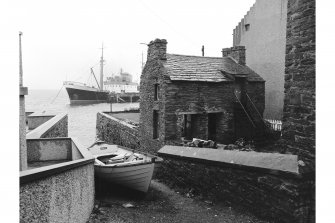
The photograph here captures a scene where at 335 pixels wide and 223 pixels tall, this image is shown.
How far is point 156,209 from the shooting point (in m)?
6.82

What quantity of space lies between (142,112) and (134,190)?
30.4 ft

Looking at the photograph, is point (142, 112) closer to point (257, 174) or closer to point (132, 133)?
point (132, 133)

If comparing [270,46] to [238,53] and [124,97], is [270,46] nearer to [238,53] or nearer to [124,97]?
[238,53]

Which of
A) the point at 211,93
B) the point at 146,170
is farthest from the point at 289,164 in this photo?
the point at 211,93

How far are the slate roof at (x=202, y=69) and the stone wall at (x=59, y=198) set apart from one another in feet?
29.5

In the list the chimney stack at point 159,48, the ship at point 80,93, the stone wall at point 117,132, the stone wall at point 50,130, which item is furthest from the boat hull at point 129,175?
the ship at point 80,93

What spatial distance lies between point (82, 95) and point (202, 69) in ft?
234

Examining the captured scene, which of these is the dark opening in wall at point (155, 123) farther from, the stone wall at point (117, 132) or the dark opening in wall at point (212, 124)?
the dark opening in wall at point (212, 124)

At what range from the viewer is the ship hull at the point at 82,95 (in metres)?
81.2

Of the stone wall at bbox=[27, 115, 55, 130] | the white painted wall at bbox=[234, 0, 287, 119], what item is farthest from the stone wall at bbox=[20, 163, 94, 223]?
the white painted wall at bbox=[234, 0, 287, 119]

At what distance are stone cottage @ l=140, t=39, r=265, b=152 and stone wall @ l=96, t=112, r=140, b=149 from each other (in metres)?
1.62

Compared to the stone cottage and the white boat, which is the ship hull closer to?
the stone cottage

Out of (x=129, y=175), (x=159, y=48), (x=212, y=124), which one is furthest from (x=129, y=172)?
(x=212, y=124)

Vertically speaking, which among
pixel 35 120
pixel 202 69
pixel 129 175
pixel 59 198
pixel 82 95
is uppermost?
pixel 202 69
